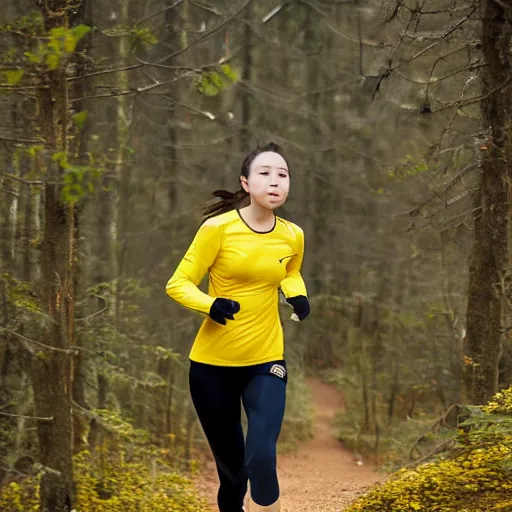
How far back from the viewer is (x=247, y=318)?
4.68 m

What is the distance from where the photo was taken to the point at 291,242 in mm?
4969

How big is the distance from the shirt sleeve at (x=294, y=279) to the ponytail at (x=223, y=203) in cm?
45

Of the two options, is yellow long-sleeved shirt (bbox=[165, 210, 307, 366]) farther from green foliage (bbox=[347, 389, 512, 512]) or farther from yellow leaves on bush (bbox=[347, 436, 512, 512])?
yellow leaves on bush (bbox=[347, 436, 512, 512])

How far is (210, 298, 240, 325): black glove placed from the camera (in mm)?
4391

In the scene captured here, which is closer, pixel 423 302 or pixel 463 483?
pixel 463 483

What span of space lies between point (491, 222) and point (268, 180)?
12.0 feet

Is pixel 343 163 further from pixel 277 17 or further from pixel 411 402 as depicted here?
pixel 411 402

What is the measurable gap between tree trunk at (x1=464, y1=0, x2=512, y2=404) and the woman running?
324cm

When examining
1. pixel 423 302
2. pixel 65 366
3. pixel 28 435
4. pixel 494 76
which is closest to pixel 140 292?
pixel 28 435

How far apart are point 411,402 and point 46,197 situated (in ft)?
48.1

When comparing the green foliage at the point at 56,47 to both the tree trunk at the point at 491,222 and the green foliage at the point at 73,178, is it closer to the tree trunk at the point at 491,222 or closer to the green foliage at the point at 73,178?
the green foliage at the point at 73,178

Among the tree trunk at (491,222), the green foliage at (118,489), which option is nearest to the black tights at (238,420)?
the green foliage at (118,489)

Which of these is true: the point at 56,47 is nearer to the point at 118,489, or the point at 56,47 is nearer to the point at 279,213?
the point at 118,489

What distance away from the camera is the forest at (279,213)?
6.10 m
